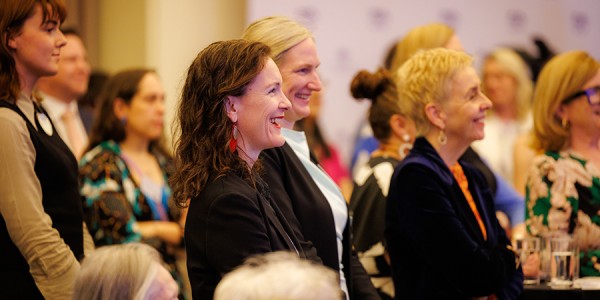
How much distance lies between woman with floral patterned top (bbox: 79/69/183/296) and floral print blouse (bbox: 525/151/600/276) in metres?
1.53

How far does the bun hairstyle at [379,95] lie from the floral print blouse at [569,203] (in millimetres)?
613

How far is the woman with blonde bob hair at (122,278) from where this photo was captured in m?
2.28

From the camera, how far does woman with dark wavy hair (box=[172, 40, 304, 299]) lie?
2377 millimetres

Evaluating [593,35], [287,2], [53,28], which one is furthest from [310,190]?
[593,35]

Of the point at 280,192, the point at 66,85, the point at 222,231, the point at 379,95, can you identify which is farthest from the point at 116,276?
the point at 66,85

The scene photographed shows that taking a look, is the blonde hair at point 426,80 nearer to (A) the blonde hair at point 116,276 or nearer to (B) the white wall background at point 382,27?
(A) the blonde hair at point 116,276

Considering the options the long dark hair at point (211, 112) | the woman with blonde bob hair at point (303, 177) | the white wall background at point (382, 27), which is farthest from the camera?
the white wall background at point (382, 27)

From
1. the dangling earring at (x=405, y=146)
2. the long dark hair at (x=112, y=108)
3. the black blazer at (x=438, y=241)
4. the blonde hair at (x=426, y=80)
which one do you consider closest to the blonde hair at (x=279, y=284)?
the black blazer at (x=438, y=241)

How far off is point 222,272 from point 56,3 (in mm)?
1189

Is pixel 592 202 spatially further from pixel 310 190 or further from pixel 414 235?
pixel 310 190

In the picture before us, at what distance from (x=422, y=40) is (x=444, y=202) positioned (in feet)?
3.87

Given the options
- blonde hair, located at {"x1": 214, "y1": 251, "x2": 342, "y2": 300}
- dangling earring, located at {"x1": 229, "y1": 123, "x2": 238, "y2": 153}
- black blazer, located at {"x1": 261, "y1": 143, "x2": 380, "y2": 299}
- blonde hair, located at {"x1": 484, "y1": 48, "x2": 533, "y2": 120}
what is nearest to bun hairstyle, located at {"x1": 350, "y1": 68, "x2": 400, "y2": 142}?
black blazer, located at {"x1": 261, "y1": 143, "x2": 380, "y2": 299}

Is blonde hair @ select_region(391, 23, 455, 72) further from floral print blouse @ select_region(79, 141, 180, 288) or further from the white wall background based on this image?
the white wall background

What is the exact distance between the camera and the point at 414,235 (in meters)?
3.21
